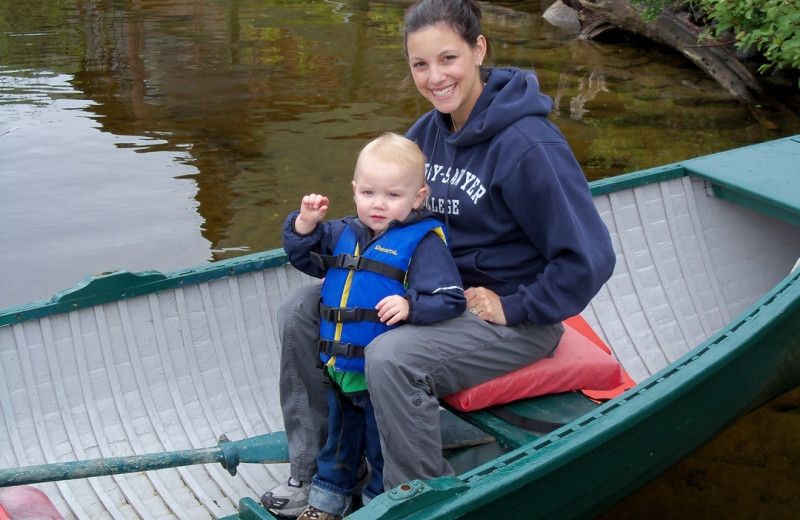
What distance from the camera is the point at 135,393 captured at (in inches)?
136

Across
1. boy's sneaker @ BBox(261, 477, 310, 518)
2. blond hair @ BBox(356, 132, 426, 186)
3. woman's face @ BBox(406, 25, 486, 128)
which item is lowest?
boy's sneaker @ BBox(261, 477, 310, 518)

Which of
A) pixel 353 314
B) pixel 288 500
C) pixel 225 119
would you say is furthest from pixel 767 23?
pixel 288 500

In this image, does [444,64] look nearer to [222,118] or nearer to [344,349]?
[344,349]

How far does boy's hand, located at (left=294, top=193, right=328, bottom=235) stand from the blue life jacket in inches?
Answer: 6.2

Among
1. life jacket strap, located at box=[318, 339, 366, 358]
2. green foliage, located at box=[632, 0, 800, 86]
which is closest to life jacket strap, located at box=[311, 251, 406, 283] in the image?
life jacket strap, located at box=[318, 339, 366, 358]

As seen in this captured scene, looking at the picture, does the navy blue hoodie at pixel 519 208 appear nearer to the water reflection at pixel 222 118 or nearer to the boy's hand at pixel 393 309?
the boy's hand at pixel 393 309

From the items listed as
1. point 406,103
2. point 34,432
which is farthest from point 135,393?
point 406,103

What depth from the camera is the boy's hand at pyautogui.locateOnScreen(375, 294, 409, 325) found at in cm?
252

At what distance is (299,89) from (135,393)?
25.5ft

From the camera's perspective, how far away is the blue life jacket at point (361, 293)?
2.61 metres

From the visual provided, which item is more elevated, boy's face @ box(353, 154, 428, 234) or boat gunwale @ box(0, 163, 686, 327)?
boy's face @ box(353, 154, 428, 234)

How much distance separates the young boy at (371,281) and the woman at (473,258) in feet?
0.31

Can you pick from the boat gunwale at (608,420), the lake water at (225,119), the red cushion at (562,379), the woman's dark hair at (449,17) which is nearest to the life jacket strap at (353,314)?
the red cushion at (562,379)

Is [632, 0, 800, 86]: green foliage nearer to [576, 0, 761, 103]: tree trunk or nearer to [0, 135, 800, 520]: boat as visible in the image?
[576, 0, 761, 103]: tree trunk
